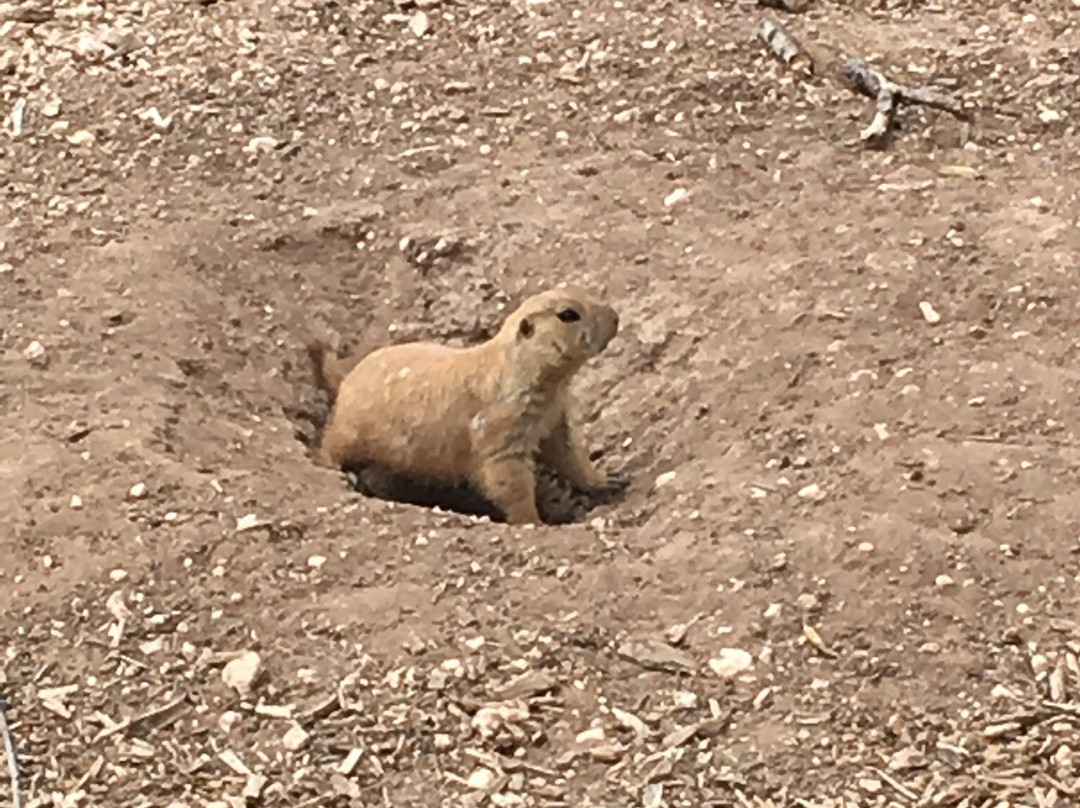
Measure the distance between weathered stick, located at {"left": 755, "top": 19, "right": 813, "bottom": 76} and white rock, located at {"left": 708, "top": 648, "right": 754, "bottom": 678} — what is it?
2415 mm

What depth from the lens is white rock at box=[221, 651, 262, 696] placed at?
116 inches

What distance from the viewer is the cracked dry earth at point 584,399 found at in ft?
9.38

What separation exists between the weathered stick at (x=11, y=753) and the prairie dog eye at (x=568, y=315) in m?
1.43

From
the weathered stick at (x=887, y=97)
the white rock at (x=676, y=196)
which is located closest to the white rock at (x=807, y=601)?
the white rock at (x=676, y=196)

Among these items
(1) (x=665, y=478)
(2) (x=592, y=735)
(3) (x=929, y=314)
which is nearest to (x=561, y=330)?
(1) (x=665, y=478)

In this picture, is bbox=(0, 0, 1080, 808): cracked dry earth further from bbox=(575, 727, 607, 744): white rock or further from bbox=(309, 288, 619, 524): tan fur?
bbox=(309, 288, 619, 524): tan fur

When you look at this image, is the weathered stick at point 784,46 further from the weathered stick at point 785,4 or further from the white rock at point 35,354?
the white rock at point 35,354

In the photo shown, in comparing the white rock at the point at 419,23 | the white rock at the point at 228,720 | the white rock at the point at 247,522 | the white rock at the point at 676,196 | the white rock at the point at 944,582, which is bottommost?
the white rock at the point at 944,582

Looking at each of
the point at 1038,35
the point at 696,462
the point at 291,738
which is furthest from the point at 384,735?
the point at 1038,35

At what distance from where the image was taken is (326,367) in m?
4.20

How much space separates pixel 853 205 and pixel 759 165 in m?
0.33

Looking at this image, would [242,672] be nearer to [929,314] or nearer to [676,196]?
[929,314]

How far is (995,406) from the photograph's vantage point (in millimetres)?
3586

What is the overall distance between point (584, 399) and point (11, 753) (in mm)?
1739
